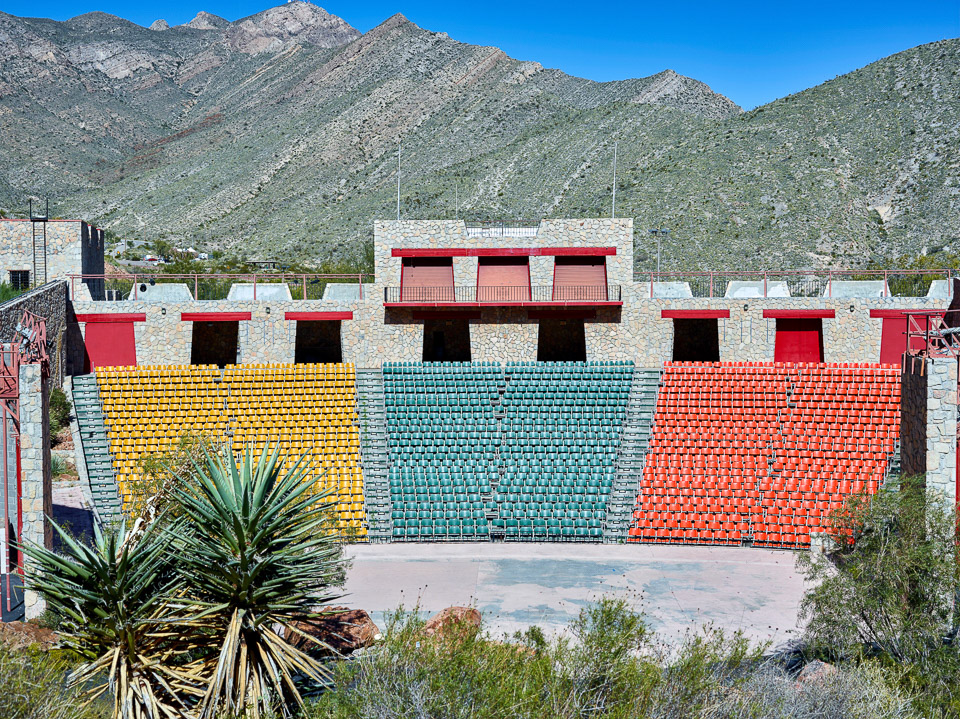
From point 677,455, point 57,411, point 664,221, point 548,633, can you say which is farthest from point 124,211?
point 548,633

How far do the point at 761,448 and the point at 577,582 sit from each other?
8.54m

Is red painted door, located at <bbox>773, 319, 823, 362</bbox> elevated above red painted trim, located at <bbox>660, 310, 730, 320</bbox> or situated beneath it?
situated beneath

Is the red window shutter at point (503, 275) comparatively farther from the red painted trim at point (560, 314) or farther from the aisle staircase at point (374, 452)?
the aisle staircase at point (374, 452)

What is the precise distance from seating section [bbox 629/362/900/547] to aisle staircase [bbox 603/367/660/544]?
0.92ft

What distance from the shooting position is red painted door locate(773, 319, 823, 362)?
32406 mm

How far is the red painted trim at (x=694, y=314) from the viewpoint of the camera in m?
32.0

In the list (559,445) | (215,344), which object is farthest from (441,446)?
(215,344)

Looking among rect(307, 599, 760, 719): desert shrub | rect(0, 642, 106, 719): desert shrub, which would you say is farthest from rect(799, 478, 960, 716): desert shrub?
rect(0, 642, 106, 719): desert shrub

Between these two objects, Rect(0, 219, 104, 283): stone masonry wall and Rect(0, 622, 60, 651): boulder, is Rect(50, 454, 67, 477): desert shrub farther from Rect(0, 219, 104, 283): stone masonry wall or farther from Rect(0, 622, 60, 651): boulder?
Rect(0, 622, 60, 651): boulder

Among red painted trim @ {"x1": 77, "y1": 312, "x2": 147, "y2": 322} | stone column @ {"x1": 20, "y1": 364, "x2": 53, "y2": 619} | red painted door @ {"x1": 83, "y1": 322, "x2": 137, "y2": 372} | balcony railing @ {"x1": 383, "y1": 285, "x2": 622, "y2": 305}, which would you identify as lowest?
stone column @ {"x1": 20, "y1": 364, "x2": 53, "y2": 619}

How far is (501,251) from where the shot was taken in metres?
32.2

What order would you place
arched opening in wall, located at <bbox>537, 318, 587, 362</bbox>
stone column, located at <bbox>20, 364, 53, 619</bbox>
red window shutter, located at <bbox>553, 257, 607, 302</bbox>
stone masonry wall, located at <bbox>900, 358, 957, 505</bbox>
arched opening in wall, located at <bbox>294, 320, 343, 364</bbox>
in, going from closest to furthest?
1. stone column, located at <bbox>20, 364, 53, 619</bbox>
2. stone masonry wall, located at <bbox>900, 358, 957, 505</bbox>
3. red window shutter, located at <bbox>553, 257, 607, 302</bbox>
4. arched opening in wall, located at <bbox>537, 318, 587, 362</bbox>
5. arched opening in wall, located at <bbox>294, 320, 343, 364</bbox>

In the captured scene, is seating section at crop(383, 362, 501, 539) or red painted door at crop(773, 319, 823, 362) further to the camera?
red painted door at crop(773, 319, 823, 362)

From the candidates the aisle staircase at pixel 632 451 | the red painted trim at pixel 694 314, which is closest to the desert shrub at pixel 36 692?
the aisle staircase at pixel 632 451
